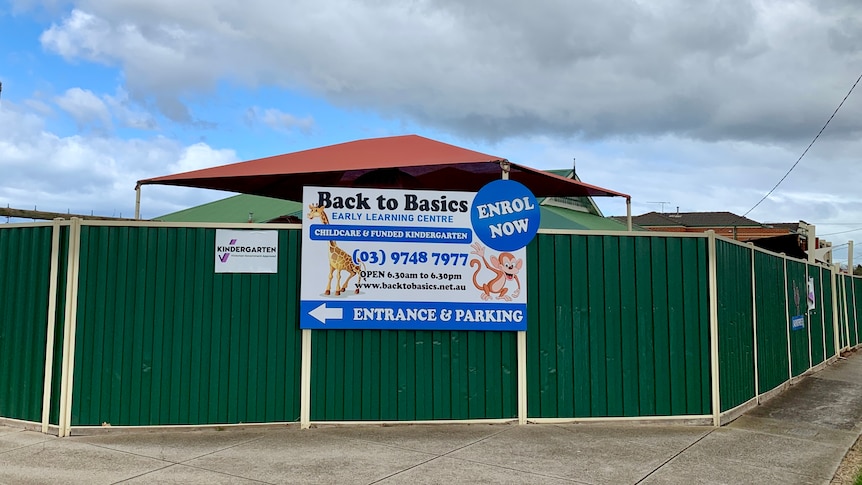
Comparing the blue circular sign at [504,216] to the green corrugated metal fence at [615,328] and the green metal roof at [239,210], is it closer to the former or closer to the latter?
the green corrugated metal fence at [615,328]

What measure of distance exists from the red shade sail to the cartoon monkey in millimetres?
1116

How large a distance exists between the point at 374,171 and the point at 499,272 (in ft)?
8.40

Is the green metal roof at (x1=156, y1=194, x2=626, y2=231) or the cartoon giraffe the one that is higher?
the green metal roof at (x1=156, y1=194, x2=626, y2=231)

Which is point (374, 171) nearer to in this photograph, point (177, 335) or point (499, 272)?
point (499, 272)

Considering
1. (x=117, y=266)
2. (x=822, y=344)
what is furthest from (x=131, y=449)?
(x=822, y=344)

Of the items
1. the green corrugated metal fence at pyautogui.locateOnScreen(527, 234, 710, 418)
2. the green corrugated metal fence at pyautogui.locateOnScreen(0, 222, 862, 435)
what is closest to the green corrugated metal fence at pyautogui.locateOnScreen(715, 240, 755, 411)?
the green corrugated metal fence at pyautogui.locateOnScreen(0, 222, 862, 435)

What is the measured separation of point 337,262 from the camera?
7.22 metres

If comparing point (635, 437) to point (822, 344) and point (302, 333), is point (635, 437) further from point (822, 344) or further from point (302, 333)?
Answer: point (822, 344)

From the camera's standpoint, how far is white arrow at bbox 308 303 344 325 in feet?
23.5

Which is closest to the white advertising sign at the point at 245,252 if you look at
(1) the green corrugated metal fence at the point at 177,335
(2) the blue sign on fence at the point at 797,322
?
(1) the green corrugated metal fence at the point at 177,335

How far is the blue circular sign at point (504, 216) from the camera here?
743cm

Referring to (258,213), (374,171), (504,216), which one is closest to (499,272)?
(504,216)

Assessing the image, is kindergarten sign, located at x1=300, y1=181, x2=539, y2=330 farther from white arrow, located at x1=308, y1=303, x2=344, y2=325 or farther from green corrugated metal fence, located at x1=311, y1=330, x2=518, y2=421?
green corrugated metal fence, located at x1=311, y1=330, x2=518, y2=421

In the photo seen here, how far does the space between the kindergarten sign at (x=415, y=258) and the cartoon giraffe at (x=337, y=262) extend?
11 mm
